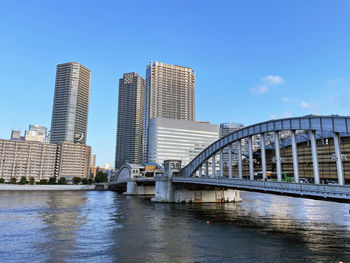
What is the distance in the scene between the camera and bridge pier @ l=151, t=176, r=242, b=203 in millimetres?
78688

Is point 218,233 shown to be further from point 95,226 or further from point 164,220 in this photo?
point 95,226

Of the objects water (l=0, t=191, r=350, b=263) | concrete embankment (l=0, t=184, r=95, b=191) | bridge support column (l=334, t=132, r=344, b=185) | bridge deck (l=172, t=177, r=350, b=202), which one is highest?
bridge support column (l=334, t=132, r=344, b=185)

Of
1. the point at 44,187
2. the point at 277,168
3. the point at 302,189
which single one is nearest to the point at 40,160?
the point at 44,187

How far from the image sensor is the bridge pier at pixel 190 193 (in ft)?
258

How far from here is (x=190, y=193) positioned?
79250 millimetres

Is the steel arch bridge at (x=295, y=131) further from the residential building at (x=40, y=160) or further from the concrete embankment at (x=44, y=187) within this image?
the residential building at (x=40, y=160)

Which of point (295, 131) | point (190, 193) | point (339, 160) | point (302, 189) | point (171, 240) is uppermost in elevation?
point (295, 131)

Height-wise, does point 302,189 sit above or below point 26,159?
below

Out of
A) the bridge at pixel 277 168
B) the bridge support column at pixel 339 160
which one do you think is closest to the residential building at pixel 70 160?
the bridge at pixel 277 168

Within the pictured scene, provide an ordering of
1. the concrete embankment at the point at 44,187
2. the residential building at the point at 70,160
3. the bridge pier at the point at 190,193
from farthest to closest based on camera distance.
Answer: the residential building at the point at 70,160 < the concrete embankment at the point at 44,187 < the bridge pier at the point at 190,193

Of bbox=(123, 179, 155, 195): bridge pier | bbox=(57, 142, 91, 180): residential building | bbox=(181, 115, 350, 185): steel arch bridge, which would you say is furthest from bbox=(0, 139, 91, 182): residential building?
bbox=(181, 115, 350, 185): steel arch bridge

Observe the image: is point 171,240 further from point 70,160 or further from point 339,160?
point 70,160

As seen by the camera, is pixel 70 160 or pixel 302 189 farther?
pixel 70 160

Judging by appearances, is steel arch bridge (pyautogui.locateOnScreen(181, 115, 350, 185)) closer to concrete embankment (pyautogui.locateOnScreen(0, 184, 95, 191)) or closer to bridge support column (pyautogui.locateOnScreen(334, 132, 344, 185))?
bridge support column (pyautogui.locateOnScreen(334, 132, 344, 185))
